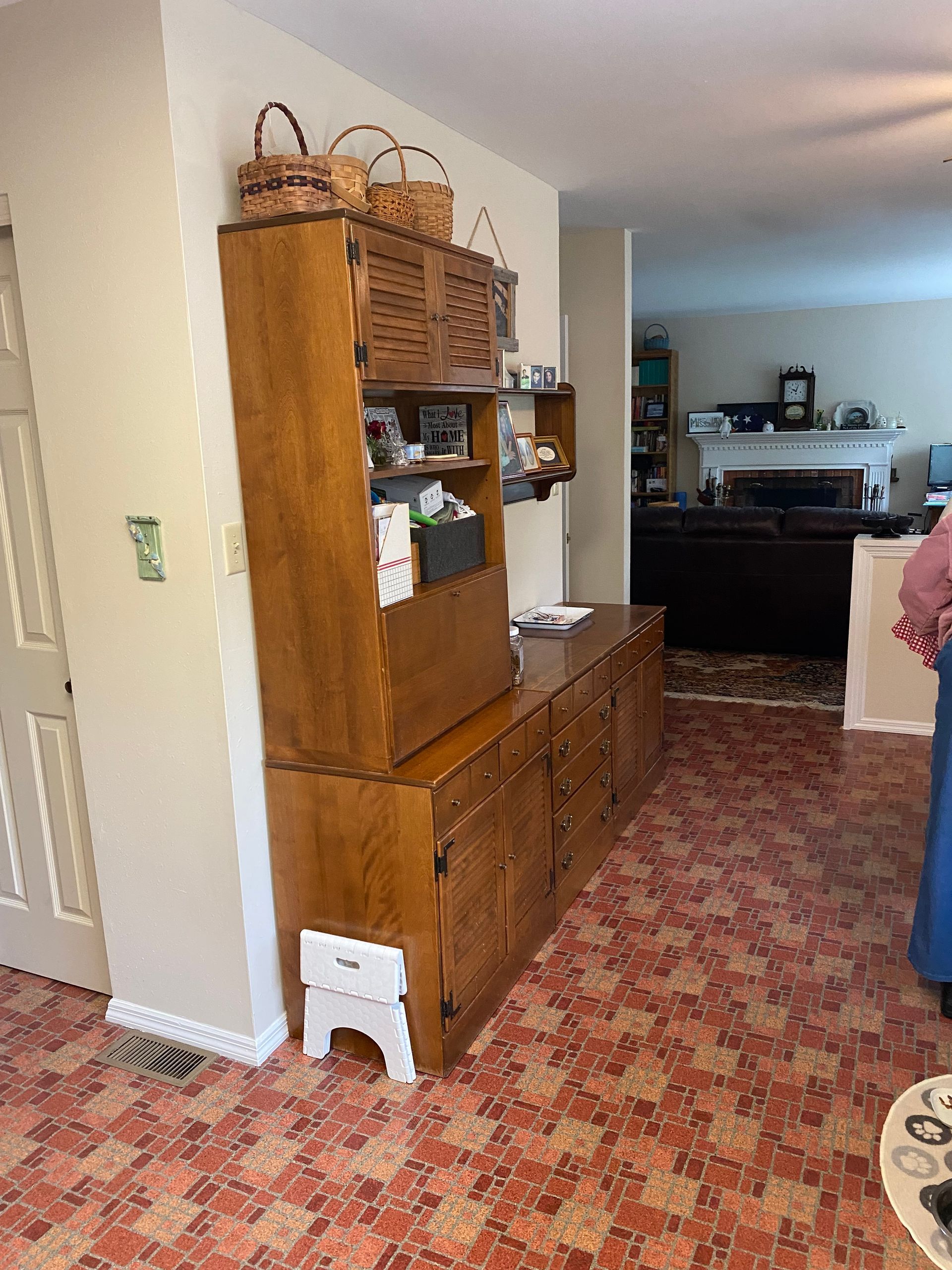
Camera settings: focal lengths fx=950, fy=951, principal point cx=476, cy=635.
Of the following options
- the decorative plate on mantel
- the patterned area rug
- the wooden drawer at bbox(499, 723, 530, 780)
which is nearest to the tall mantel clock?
the decorative plate on mantel

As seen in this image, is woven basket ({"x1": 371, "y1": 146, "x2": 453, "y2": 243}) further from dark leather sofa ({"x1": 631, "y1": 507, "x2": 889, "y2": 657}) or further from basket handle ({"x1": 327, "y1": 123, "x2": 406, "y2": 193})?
dark leather sofa ({"x1": 631, "y1": 507, "x2": 889, "y2": 657})

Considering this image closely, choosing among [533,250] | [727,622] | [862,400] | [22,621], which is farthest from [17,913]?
[862,400]

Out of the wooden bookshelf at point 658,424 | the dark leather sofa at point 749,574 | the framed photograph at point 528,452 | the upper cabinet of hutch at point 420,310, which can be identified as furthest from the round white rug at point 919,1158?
the wooden bookshelf at point 658,424

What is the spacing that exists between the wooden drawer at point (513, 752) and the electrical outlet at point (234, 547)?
82 cm

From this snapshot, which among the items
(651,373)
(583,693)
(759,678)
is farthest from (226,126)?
(651,373)

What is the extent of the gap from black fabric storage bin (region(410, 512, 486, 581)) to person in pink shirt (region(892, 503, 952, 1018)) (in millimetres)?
1253

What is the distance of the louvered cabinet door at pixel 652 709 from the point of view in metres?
3.85

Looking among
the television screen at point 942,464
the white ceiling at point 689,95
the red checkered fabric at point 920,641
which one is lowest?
the red checkered fabric at point 920,641

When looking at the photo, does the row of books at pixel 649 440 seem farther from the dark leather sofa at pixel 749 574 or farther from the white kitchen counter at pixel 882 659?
the white kitchen counter at pixel 882 659

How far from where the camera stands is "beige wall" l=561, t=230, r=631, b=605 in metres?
5.21

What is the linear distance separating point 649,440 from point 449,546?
7.79 metres

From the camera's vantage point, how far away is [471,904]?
94.5 inches

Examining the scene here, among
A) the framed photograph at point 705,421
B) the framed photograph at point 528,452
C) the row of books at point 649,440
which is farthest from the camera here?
the framed photograph at point 705,421

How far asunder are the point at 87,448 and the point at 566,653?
1735 mm
